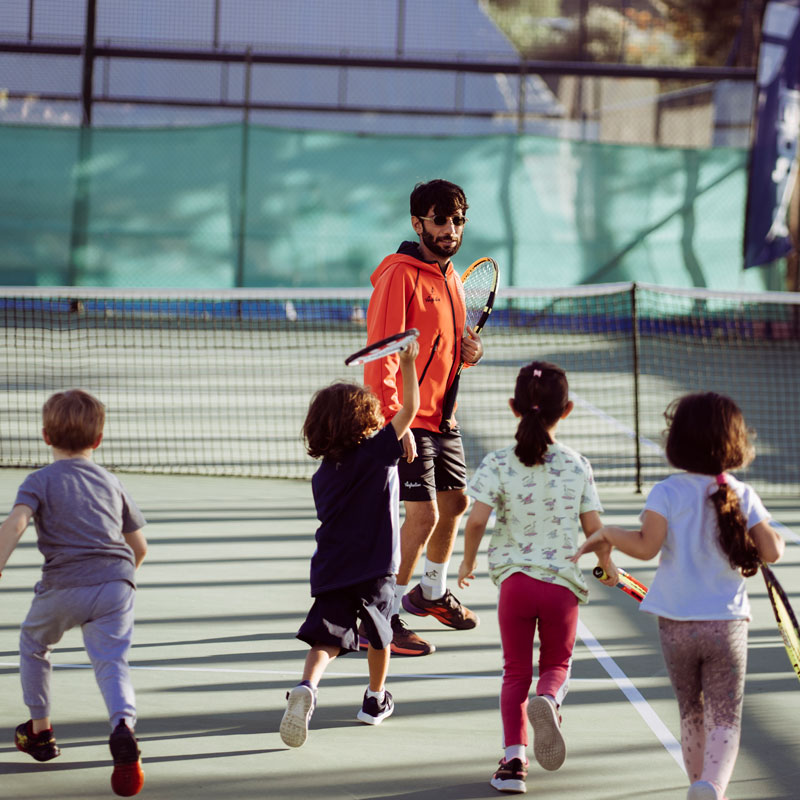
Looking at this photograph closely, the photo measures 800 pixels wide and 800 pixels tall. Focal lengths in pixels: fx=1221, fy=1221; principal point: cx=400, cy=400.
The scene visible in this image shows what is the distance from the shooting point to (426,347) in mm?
4457

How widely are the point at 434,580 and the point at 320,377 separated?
8.60 meters

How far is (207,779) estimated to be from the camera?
3322 millimetres

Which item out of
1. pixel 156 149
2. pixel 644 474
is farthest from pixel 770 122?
pixel 644 474

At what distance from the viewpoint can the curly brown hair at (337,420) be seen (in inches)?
137

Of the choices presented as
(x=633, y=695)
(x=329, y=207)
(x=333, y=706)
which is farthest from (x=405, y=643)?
(x=329, y=207)

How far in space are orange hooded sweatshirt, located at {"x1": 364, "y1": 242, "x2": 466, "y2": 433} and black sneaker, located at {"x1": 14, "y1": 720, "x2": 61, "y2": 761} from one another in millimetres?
1549

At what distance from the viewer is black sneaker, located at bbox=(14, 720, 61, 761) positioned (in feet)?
11.0

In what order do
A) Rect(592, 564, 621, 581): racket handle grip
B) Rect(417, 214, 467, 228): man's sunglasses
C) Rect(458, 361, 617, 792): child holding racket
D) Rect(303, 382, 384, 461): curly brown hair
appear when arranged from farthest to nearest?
Rect(417, 214, 467, 228): man's sunglasses → Rect(303, 382, 384, 461): curly brown hair → Rect(458, 361, 617, 792): child holding racket → Rect(592, 564, 621, 581): racket handle grip

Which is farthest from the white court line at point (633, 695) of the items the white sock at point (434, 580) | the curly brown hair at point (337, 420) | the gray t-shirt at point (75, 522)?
the gray t-shirt at point (75, 522)

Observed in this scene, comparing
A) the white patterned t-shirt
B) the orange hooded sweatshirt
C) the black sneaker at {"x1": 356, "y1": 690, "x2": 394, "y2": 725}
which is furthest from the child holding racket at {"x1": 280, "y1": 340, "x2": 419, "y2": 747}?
the orange hooded sweatshirt

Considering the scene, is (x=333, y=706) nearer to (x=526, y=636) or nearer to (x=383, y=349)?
(x=526, y=636)

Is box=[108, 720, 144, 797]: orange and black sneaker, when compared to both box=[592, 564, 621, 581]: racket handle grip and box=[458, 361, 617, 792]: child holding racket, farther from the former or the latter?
box=[592, 564, 621, 581]: racket handle grip

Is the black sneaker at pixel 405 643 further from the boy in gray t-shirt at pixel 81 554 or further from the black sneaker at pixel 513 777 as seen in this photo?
the boy in gray t-shirt at pixel 81 554

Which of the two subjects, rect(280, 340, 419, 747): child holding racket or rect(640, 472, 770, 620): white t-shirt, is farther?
rect(280, 340, 419, 747): child holding racket
